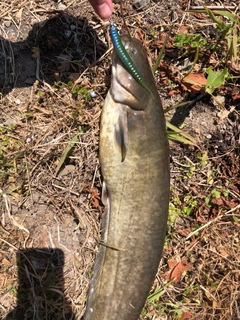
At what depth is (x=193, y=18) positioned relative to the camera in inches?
140

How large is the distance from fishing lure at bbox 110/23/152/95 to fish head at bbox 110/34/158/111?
0.15ft

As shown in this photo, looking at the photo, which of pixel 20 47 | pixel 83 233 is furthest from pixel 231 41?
pixel 83 233

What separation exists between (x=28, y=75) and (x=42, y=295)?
6.24 feet

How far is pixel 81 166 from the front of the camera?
3.35m

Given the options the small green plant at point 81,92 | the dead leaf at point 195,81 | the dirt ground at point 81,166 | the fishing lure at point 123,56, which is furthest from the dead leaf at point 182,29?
the small green plant at point 81,92

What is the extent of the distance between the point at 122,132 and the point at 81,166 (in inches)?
24.5

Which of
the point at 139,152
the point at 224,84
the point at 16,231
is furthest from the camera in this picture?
the point at 224,84

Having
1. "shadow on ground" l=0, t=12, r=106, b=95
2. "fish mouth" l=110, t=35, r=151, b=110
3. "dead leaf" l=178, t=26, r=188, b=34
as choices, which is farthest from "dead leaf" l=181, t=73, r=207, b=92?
"shadow on ground" l=0, t=12, r=106, b=95

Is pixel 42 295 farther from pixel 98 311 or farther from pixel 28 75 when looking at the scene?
pixel 28 75

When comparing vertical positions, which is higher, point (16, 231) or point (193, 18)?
point (193, 18)

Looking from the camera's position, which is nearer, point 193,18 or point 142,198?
point 142,198

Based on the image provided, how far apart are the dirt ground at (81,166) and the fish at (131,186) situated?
1.06 ft

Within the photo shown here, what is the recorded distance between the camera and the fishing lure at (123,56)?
2779mm

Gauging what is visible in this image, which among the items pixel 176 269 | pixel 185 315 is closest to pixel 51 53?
pixel 176 269
